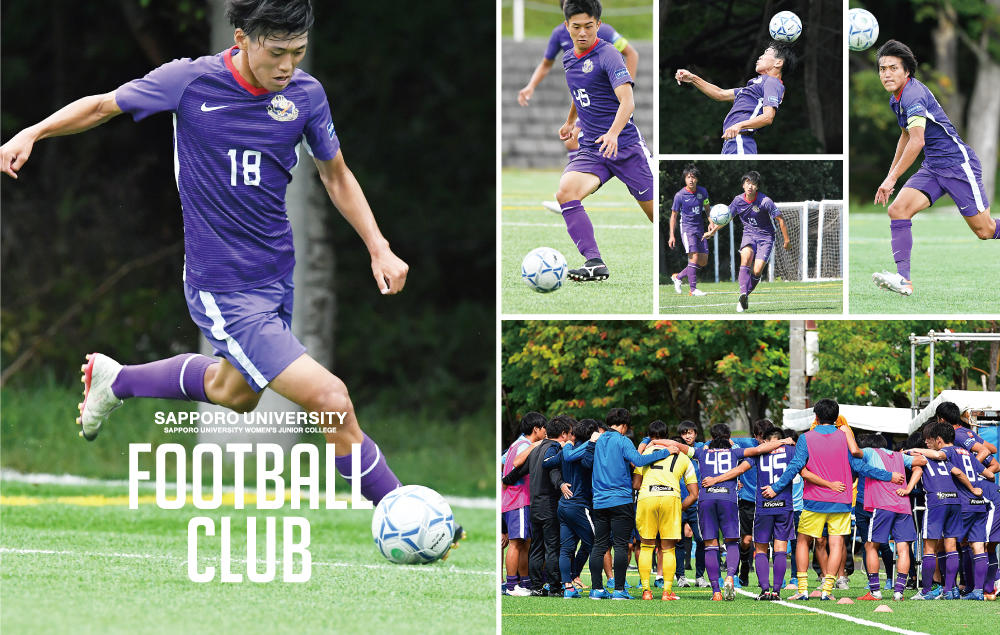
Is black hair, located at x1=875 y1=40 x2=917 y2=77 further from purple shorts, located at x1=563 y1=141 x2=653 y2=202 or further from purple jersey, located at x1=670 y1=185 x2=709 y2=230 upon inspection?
purple shorts, located at x1=563 y1=141 x2=653 y2=202

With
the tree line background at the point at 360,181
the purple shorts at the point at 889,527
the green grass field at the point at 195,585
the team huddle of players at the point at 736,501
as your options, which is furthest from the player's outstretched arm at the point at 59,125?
the tree line background at the point at 360,181

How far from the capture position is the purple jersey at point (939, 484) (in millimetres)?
8383

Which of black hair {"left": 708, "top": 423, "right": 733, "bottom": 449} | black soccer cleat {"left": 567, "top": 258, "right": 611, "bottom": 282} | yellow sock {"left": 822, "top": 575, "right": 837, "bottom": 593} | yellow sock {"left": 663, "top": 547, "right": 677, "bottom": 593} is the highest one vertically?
black soccer cleat {"left": 567, "top": 258, "right": 611, "bottom": 282}

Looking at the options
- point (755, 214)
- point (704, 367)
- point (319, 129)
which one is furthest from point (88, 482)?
point (755, 214)

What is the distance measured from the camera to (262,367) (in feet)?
19.2

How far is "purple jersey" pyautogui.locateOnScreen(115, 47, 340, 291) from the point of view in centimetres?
597

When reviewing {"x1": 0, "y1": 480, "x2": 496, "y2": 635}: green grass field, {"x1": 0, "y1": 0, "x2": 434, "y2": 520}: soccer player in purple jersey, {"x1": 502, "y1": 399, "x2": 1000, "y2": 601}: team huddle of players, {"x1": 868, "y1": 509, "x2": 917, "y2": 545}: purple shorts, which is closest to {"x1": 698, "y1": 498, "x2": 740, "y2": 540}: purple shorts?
{"x1": 502, "y1": 399, "x2": 1000, "y2": 601}: team huddle of players

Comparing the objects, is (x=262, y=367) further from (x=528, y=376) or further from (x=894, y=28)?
(x=894, y=28)

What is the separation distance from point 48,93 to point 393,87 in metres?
3.81

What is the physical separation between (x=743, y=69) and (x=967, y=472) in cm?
327

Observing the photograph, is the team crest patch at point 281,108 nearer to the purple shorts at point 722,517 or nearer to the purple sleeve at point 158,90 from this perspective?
the purple sleeve at point 158,90

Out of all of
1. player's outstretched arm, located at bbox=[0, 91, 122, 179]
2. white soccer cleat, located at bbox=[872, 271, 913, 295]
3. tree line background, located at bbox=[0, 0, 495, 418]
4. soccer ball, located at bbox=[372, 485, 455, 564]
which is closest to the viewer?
player's outstretched arm, located at bbox=[0, 91, 122, 179]

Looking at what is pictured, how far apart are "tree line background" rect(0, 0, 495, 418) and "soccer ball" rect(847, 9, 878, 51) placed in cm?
718

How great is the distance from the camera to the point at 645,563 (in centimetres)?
818
